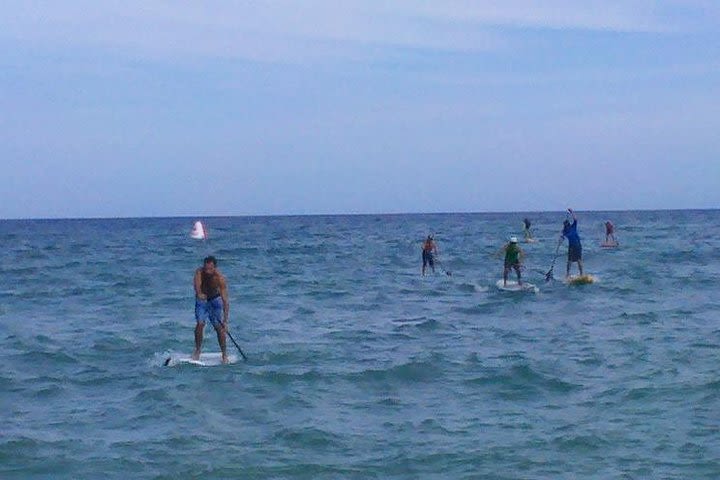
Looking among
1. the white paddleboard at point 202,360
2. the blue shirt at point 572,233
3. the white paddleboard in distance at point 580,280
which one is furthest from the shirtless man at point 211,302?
the white paddleboard in distance at point 580,280

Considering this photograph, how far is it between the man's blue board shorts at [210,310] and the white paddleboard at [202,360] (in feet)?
1.67

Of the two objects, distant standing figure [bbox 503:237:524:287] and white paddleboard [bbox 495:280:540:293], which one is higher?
distant standing figure [bbox 503:237:524:287]

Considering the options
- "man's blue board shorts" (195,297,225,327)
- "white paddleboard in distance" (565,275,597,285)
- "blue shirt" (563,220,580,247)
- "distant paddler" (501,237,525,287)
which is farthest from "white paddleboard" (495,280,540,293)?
"man's blue board shorts" (195,297,225,327)

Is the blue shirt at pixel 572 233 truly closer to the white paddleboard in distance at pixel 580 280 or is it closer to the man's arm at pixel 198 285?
the white paddleboard in distance at pixel 580 280

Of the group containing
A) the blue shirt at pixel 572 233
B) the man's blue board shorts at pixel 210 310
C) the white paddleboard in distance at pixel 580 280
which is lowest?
the white paddleboard in distance at pixel 580 280

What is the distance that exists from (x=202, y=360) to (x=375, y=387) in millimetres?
3107

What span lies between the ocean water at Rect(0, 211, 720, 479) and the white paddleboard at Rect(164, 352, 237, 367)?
11.4 inches

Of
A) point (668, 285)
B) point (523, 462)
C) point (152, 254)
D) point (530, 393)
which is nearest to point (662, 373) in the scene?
point (530, 393)

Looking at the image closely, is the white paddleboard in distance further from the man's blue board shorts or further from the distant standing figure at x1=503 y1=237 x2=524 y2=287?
the man's blue board shorts

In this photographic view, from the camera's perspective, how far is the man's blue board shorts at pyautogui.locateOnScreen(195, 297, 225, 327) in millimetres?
15484

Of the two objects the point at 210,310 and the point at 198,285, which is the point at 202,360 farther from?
the point at 198,285

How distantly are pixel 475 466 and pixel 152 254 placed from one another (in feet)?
148

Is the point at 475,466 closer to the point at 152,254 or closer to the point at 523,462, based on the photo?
the point at 523,462

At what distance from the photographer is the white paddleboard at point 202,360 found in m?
15.2
